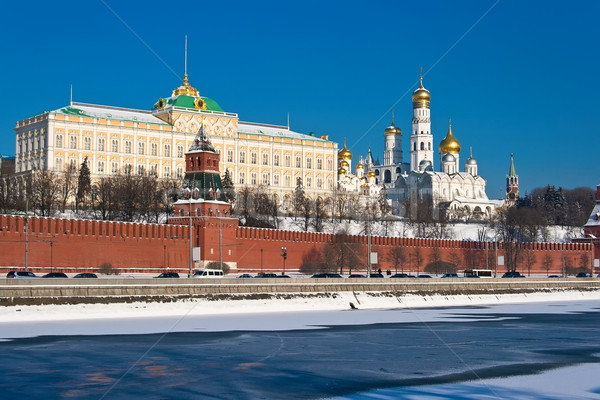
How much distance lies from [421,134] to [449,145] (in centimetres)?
666

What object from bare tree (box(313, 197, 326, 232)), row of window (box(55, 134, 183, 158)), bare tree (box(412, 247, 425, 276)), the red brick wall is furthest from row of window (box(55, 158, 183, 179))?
the red brick wall

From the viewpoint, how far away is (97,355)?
2530 cm

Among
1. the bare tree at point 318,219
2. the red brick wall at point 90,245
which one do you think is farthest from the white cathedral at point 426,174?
the red brick wall at point 90,245

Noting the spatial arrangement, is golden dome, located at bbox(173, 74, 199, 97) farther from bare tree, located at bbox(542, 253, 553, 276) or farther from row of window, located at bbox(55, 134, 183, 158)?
bare tree, located at bbox(542, 253, 553, 276)

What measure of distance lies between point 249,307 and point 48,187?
173 ft

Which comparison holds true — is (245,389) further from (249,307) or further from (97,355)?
(249,307)

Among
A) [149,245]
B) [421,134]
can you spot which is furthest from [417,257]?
[421,134]

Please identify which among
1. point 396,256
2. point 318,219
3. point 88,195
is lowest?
point 396,256

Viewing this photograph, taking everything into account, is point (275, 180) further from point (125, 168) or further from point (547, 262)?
point (547, 262)

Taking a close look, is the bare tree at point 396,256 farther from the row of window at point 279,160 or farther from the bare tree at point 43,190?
the row of window at point 279,160

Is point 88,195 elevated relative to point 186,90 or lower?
lower

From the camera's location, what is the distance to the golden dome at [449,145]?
6250 inches

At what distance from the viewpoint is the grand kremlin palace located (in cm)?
10300

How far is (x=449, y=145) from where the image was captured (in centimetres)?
15875
